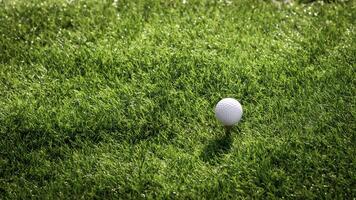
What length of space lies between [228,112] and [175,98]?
1.06 meters

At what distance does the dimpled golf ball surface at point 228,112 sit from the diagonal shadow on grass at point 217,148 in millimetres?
272

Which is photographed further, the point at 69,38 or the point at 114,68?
the point at 69,38

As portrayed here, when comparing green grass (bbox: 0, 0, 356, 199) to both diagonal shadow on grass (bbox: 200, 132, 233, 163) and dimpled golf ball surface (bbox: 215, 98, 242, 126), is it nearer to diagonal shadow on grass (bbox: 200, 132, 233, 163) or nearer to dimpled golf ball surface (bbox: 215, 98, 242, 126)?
diagonal shadow on grass (bbox: 200, 132, 233, 163)

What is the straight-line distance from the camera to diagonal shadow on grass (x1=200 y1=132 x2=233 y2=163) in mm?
5074

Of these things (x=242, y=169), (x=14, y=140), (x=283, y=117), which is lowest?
(x=14, y=140)

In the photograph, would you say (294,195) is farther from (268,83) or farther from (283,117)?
(268,83)

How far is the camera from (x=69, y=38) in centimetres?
714

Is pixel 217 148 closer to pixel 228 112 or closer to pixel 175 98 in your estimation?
pixel 228 112

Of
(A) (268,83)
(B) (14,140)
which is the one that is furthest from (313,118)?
(B) (14,140)

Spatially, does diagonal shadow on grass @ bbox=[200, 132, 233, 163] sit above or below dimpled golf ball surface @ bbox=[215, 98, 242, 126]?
below

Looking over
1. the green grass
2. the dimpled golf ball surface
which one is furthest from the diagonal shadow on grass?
the dimpled golf ball surface

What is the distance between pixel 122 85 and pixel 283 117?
228 cm

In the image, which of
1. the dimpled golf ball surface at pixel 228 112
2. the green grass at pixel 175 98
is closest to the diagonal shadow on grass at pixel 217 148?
the green grass at pixel 175 98

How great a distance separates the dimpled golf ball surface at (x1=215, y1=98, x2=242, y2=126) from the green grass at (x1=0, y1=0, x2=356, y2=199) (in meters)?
0.32
